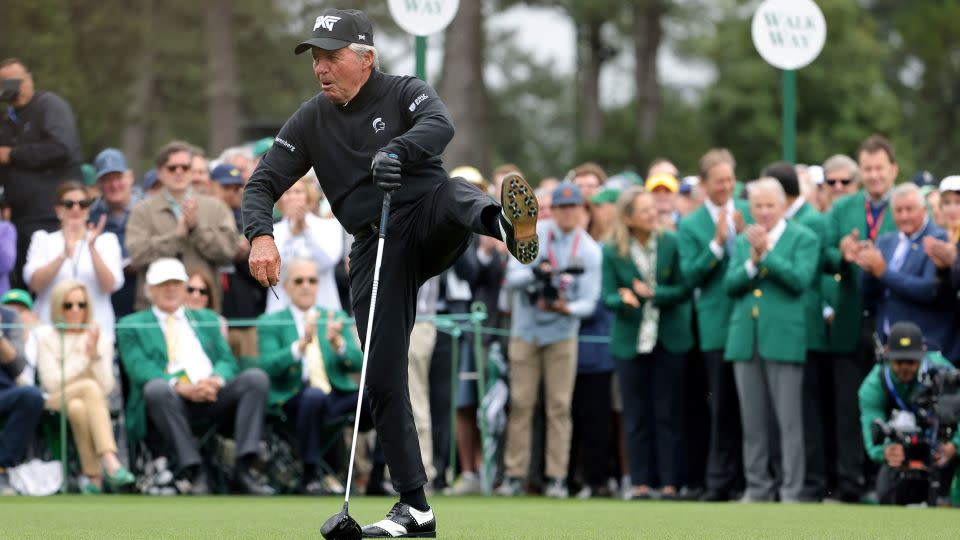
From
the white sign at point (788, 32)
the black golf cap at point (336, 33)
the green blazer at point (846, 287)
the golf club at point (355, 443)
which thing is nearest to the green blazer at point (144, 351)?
the green blazer at point (846, 287)

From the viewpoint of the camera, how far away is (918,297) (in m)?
13.3

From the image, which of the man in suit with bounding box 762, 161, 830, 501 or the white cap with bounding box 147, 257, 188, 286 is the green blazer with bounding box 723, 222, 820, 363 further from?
the white cap with bounding box 147, 257, 188, 286

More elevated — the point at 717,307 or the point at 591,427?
the point at 717,307

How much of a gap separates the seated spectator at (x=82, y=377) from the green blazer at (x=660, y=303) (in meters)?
3.93

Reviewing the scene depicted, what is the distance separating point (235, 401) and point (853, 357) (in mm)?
4741

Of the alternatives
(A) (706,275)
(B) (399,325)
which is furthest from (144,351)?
(B) (399,325)

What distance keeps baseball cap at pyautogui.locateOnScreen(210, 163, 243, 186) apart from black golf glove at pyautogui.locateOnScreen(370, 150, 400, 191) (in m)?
7.41

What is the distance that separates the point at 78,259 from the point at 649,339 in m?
4.53

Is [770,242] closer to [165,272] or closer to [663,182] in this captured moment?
[663,182]

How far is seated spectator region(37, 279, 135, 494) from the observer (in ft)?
46.2

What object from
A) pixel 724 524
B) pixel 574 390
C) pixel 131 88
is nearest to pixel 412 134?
pixel 724 524

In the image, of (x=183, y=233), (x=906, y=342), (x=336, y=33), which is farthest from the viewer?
(x=183, y=233)

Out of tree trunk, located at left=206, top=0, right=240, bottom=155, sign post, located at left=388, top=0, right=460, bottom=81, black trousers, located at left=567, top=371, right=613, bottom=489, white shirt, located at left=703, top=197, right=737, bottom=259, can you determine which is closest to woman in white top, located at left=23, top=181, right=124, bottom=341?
sign post, located at left=388, top=0, right=460, bottom=81

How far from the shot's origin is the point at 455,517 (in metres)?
11.2
